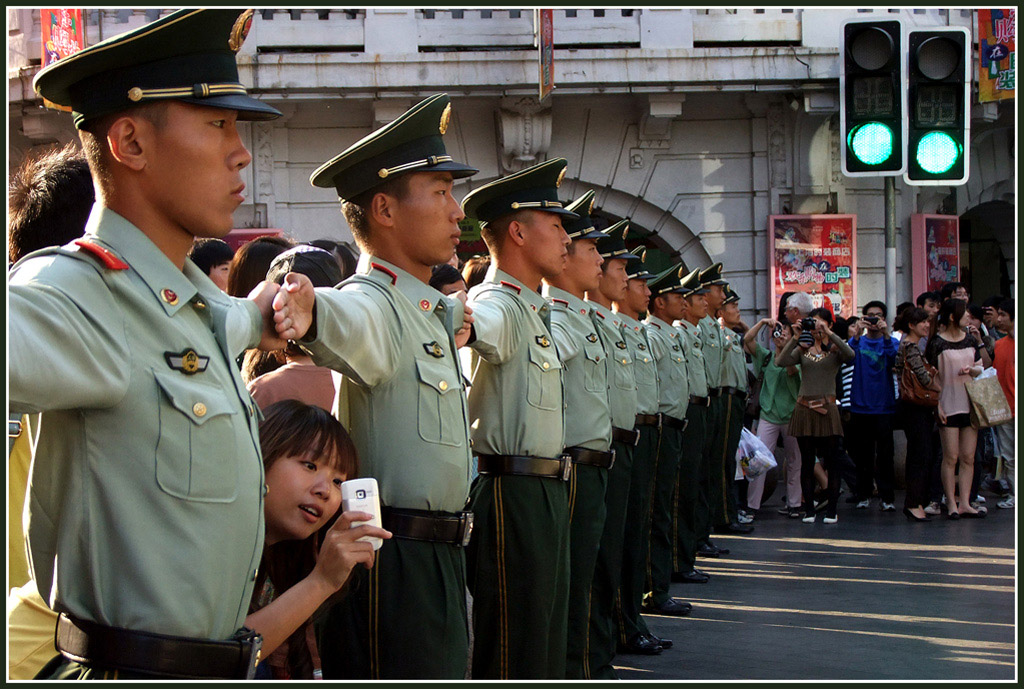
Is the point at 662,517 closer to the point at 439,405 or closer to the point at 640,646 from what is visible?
the point at 640,646

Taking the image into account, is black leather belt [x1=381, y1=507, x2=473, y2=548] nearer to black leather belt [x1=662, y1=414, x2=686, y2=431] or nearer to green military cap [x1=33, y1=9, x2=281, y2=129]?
green military cap [x1=33, y1=9, x2=281, y2=129]

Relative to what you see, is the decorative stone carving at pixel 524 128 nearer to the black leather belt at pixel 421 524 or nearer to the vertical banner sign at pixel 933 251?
the vertical banner sign at pixel 933 251

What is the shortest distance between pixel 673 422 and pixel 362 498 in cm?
566

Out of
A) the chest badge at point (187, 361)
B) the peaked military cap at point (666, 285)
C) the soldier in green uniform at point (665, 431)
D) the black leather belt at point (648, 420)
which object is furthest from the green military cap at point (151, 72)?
the peaked military cap at point (666, 285)

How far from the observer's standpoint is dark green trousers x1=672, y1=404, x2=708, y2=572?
875 centimetres

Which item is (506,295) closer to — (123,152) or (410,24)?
(123,152)

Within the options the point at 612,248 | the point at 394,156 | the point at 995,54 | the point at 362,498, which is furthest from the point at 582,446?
the point at 995,54

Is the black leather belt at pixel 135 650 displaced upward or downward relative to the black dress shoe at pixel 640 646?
upward

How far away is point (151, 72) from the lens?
233 centimetres

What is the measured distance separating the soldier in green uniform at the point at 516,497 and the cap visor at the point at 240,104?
5.82 ft

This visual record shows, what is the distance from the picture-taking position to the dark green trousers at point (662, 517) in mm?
7594

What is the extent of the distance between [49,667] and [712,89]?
40.0 ft

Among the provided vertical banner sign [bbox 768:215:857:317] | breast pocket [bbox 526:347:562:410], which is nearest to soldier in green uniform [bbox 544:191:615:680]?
breast pocket [bbox 526:347:562:410]

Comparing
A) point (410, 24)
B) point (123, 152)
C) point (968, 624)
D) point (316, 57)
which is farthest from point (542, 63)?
point (123, 152)
